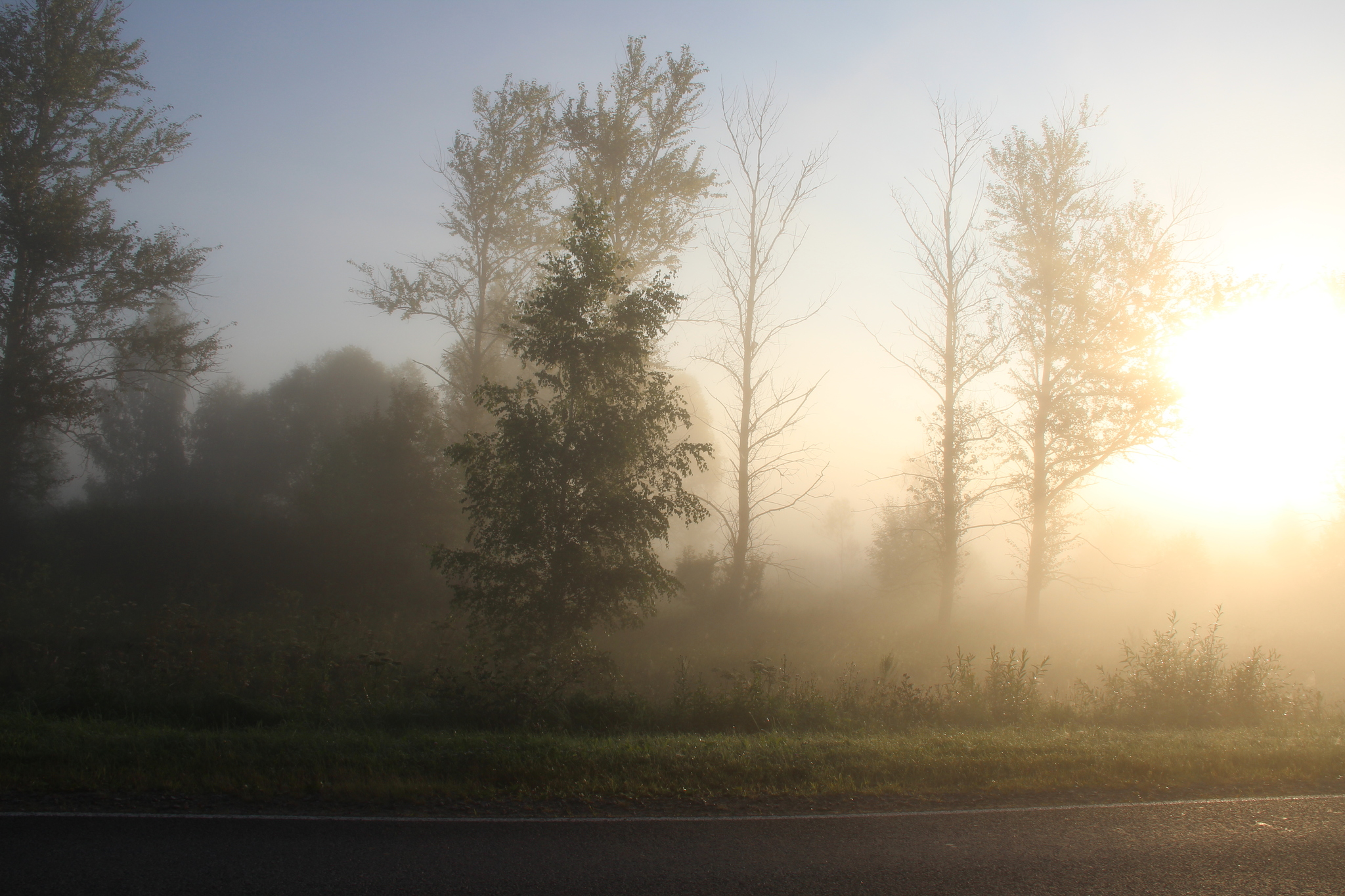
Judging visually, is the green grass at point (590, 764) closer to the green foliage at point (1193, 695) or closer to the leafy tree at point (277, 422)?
the green foliage at point (1193, 695)

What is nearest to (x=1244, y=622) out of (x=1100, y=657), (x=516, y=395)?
(x=1100, y=657)

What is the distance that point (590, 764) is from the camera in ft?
24.0

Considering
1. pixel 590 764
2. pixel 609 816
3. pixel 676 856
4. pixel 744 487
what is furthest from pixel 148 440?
pixel 676 856

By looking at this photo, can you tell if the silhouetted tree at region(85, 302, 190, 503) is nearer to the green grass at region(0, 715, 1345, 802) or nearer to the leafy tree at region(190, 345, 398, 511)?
the leafy tree at region(190, 345, 398, 511)

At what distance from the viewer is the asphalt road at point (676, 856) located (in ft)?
16.1

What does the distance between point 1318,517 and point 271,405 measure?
59336 millimetres

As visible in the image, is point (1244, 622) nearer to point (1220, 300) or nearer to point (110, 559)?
point (1220, 300)

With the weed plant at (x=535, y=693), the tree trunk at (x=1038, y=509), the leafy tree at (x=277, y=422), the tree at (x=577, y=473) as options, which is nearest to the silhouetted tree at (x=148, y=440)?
the leafy tree at (x=277, y=422)

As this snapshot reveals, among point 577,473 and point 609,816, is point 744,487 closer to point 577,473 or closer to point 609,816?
point 577,473

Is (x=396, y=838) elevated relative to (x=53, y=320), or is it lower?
lower

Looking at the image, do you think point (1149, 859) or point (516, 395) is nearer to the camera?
point (1149, 859)

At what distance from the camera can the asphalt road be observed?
16.1 ft

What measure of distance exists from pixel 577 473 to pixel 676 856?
27.8 ft

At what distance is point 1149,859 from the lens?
5.61 m
